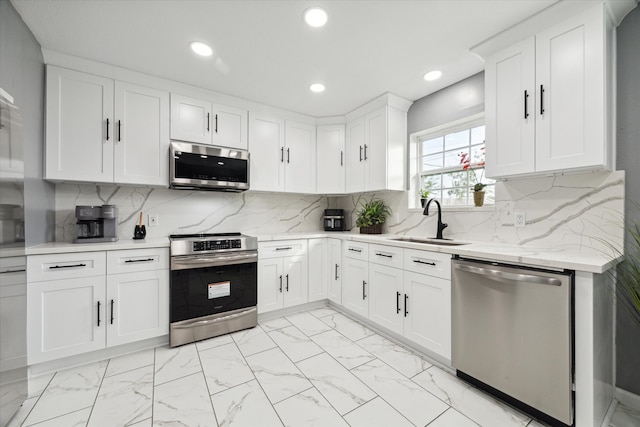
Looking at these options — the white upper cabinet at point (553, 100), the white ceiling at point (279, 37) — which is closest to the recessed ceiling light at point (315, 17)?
the white ceiling at point (279, 37)

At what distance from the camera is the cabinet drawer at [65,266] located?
188 centimetres

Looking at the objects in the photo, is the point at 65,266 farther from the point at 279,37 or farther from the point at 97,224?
the point at 279,37

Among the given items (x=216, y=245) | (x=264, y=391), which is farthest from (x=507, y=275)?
(x=216, y=245)

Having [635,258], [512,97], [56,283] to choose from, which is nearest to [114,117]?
[56,283]

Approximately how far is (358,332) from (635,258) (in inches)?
81.7

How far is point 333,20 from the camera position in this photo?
5.96 feet

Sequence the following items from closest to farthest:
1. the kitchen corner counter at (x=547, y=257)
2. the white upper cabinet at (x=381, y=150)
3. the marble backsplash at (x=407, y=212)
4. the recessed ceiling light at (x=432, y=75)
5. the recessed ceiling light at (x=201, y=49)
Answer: the kitchen corner counter at (x=547, y=257), the marble backsplash at (x=407, y=212), the recessed ceiling light at (x=201, y=49), the recessed ceiling light at (x=432, y=75), the white upper cabinet at (x=381, y=150)

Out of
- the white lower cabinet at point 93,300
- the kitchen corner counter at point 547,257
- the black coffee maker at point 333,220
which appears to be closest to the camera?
the kitchen corner counter at point 547,257

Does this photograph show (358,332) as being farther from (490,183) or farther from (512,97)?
(512,97)

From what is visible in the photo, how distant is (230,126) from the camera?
298 cm

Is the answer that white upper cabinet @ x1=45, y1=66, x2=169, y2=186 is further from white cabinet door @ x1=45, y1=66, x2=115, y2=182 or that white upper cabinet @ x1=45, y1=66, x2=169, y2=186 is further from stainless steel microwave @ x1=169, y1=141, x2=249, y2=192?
stainless steel microwave @ x1=169, y1=141, x2=249, y2=192

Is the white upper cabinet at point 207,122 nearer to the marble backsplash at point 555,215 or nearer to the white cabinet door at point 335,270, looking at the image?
the white cabinet door at point 335,270

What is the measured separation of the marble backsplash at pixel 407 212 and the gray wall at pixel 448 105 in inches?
31.7

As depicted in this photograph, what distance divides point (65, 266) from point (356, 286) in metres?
2.51
